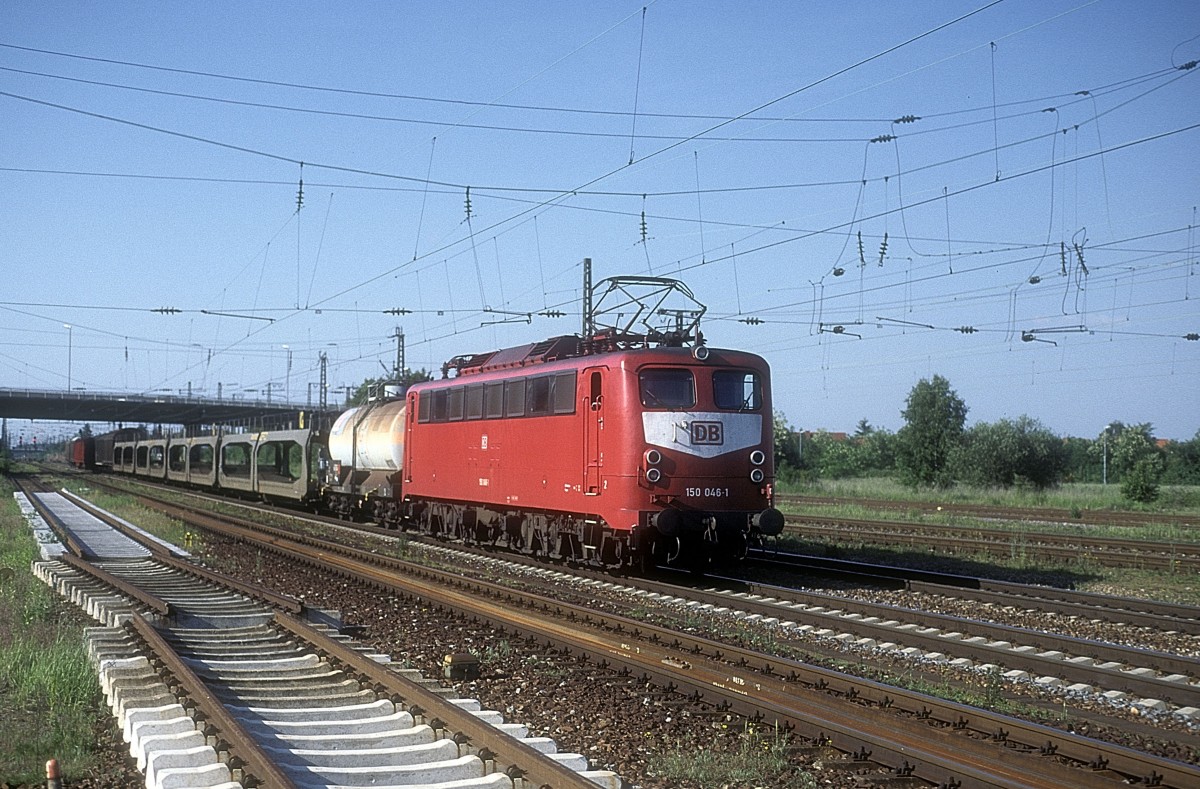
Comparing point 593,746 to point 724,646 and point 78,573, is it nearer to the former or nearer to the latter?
point 724,646

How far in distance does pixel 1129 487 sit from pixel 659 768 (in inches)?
1413

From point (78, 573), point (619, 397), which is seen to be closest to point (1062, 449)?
point (619, 397)

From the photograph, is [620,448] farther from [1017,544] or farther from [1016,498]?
[1016,498]

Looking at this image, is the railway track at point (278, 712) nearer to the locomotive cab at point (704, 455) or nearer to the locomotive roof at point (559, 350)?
the locomotive cab at point (704, 455)

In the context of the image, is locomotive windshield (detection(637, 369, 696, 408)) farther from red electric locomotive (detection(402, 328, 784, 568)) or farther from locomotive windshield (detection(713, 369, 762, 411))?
locomotive windshield (detection(713, 369, 762, 411))

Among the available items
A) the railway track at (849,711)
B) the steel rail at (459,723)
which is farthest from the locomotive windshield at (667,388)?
the steel rail at (459,723)

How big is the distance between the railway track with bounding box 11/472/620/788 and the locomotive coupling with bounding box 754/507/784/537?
22.2ft

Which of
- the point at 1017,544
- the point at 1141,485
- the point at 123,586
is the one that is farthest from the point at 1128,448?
the point at 123,586

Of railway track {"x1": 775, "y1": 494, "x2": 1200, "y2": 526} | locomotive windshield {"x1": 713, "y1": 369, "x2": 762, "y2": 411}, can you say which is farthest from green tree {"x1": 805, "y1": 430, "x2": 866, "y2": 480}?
locomotive windshield {"x1": 713, "y1": 369, "x2": 762, "y2": 411}

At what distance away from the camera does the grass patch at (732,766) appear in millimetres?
6520

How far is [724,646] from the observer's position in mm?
10047

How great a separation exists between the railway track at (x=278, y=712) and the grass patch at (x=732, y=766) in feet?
1.79

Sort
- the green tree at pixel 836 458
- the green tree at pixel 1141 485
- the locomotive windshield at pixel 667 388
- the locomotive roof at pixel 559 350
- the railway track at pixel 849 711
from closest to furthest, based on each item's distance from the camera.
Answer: the railway track at pixel 849 711, the locomotive windshield at pixel 667 388, the locomotive roof at pixel 559 350, the green tree at pixel 1141 485, the green tree at pixel 836 458

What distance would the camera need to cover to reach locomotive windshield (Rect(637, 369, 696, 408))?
52.1ft
